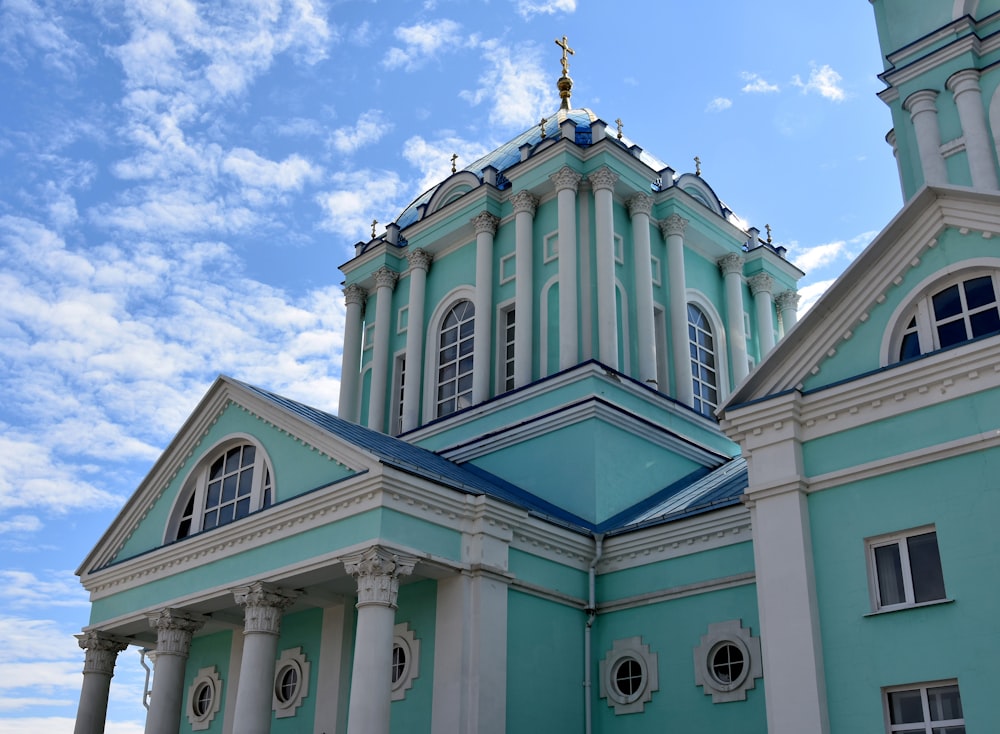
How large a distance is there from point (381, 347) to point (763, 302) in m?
8.64

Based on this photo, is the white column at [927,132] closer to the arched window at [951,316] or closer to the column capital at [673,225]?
the arched window at [951,316]

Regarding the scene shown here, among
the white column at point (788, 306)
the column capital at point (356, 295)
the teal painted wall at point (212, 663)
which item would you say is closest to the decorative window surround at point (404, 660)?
the teal painted wall at point (212, 663)

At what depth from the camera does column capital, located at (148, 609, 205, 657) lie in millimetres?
17562

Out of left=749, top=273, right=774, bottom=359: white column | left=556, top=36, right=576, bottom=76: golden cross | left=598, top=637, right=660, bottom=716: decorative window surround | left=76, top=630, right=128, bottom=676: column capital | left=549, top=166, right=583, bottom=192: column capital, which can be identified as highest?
left=556, top=36, right=576, bottom=76: golden cross

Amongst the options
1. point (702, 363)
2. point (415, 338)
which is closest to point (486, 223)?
point (415, 338)

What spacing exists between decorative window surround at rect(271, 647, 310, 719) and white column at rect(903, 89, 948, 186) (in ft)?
40.4

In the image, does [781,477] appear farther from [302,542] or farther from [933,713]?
[302,542]

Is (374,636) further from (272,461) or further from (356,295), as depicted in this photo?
(356,295)

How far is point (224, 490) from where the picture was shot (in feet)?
59.7

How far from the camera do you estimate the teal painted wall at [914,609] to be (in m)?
10.9

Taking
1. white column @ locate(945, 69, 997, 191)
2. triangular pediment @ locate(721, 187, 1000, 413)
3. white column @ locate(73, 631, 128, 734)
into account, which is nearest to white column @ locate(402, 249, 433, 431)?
white column @ locate(73, 631, 128, 734)

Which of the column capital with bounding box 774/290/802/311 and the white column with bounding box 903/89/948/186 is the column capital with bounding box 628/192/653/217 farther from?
the white column with bounding box 903/89/948/186

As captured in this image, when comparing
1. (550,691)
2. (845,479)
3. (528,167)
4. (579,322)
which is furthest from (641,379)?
(845,479)

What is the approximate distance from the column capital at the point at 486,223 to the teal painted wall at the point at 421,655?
9308mm
